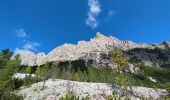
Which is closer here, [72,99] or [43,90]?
[72,99]

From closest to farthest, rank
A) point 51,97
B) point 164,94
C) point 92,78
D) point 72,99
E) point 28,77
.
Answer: point 72,99, point 51,97, point 164,94, point 28,77, point 92,78

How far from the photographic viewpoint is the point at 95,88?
9144 cm

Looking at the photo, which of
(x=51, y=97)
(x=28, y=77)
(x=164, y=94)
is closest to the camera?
(x=51, y=97)

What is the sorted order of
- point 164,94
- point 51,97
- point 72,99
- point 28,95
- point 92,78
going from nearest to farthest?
point 72,99 → point 51,97 → point 28,95 → point 164,94 → point 92,78

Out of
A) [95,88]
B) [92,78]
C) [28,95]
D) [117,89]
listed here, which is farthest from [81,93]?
[92,78]

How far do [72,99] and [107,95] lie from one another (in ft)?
45.6

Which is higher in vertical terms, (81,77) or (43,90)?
(81,77)

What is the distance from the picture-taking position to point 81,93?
8644cm

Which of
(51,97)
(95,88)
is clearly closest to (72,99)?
(51,97)

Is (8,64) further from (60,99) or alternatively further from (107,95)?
(107,95)

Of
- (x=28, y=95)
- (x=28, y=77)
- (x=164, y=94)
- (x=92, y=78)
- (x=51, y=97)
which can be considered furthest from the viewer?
(x=92, y=78)

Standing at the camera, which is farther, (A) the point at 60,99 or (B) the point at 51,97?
(B) the point at 51,97

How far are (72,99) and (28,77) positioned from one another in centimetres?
5158

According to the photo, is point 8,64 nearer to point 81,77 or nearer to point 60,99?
point 60,99
